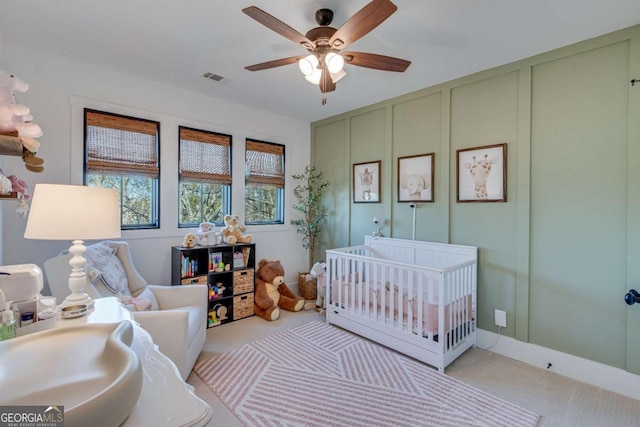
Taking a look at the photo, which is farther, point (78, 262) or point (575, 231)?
point (575, 231)

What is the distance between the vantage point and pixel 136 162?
2986 mm

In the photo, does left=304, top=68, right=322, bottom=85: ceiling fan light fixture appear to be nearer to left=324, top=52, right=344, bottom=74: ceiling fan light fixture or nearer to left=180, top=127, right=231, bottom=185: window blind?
left=324, top=52, right=344, bottom=74: ceiling fan light fixture

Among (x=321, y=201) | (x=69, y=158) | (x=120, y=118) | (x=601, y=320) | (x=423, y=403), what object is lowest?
(x=423, y=403)

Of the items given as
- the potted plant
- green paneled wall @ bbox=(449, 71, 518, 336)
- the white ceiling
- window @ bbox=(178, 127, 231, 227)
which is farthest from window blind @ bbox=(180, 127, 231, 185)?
green paneled wall @ bbox=(449, 71, 518, 336)

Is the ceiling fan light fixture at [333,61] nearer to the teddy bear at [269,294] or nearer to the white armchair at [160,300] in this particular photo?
the white armchair at [160,300]

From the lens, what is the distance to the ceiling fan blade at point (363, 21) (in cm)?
144

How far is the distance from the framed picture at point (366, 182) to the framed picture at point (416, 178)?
0.33m

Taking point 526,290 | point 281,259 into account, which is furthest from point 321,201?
point 526,290

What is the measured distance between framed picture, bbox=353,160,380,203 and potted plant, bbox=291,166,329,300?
56 centimetres

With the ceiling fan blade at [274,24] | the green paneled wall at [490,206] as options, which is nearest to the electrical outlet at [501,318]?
the green paneled wall at [490,206]

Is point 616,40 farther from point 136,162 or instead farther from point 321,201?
point 136,162

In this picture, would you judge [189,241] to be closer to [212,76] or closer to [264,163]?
[264,163]

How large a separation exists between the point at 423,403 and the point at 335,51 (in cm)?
242

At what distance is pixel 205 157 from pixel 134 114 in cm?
81
